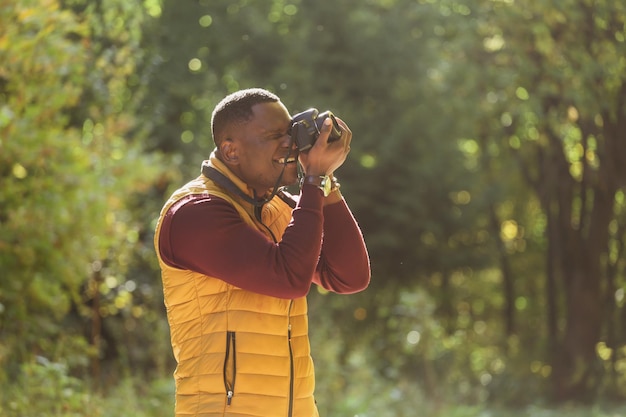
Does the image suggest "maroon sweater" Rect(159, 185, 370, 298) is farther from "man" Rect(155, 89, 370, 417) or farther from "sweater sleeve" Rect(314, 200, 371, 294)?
"sweater sleeve" Rect(314, 200, 371, 294)

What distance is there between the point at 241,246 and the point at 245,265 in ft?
0.18

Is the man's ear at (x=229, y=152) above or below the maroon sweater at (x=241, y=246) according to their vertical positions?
above

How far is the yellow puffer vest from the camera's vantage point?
117 inches

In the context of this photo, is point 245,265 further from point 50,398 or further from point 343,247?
point 50,398

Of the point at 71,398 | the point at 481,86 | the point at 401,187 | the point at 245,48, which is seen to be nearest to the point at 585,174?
the point at 481,86

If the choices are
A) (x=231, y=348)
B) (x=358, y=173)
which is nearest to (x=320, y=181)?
(x=231, y=348)

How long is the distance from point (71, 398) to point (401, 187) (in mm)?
10021

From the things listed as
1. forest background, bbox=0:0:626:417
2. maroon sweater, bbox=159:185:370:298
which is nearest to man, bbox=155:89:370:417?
maroon sweater, bbox=159:185:370:298

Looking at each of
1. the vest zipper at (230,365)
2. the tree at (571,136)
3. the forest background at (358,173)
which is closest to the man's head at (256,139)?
the vest zipper at (230,365)

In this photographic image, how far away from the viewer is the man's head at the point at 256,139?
3.14 metres

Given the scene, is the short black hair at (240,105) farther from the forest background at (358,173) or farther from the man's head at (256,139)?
the forest background at (358,173)

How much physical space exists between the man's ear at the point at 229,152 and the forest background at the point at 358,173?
333cm

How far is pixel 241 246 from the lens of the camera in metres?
2.90

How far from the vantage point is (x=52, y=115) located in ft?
25.7
